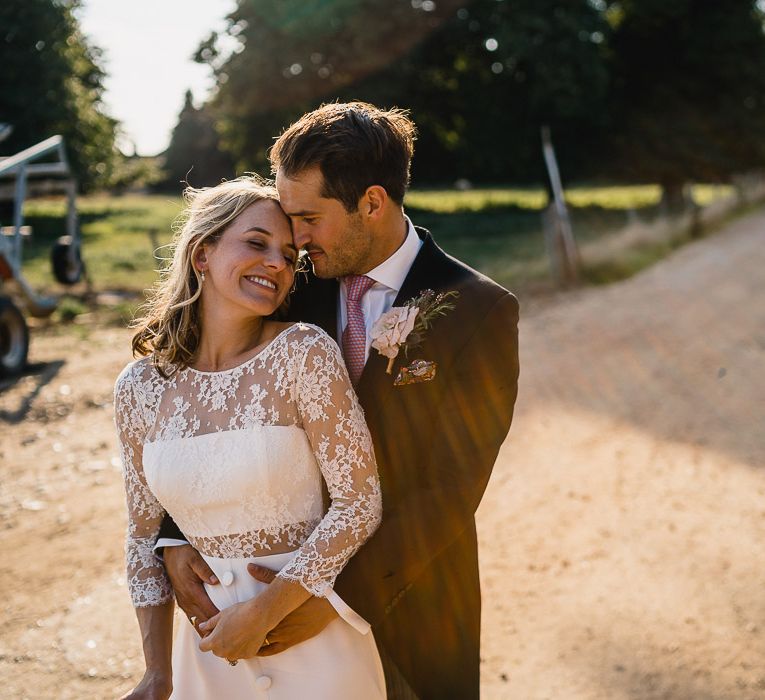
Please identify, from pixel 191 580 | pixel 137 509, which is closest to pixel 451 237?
pixel 137 509

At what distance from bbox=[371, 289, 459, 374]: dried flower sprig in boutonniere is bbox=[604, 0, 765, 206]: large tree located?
23.5 m

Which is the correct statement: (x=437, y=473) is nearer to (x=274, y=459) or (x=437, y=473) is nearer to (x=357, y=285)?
(x=274, y=459)

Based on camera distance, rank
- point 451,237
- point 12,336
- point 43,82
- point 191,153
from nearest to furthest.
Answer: point 12,336, point 451,237, point 43,82, point 191,153

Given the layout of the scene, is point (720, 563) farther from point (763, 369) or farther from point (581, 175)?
point (581, 175)

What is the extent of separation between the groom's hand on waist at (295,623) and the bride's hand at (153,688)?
348 mm

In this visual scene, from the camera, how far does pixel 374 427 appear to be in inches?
89.0

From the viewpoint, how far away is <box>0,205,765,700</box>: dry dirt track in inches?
144

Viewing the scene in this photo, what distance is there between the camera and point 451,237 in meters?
21.6

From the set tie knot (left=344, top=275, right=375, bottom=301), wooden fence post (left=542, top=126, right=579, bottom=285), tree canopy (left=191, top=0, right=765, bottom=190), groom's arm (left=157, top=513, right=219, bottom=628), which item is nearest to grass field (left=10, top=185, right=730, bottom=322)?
wooden fence post (left=542, top=126, right=579, bottom=285)

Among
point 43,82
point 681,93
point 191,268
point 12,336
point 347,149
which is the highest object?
point 347,149

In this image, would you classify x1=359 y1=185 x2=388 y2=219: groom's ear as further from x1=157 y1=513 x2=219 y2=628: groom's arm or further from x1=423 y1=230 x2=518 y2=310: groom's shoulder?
x1=157 y1=513 x2=219 y2=628: groom's arm

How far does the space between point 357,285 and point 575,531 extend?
10.0 feet

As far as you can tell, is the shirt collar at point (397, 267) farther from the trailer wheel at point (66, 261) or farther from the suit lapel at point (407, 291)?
the trailer wheel at point (66, 261)

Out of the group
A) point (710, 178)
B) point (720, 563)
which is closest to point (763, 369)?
point (720, 563)
